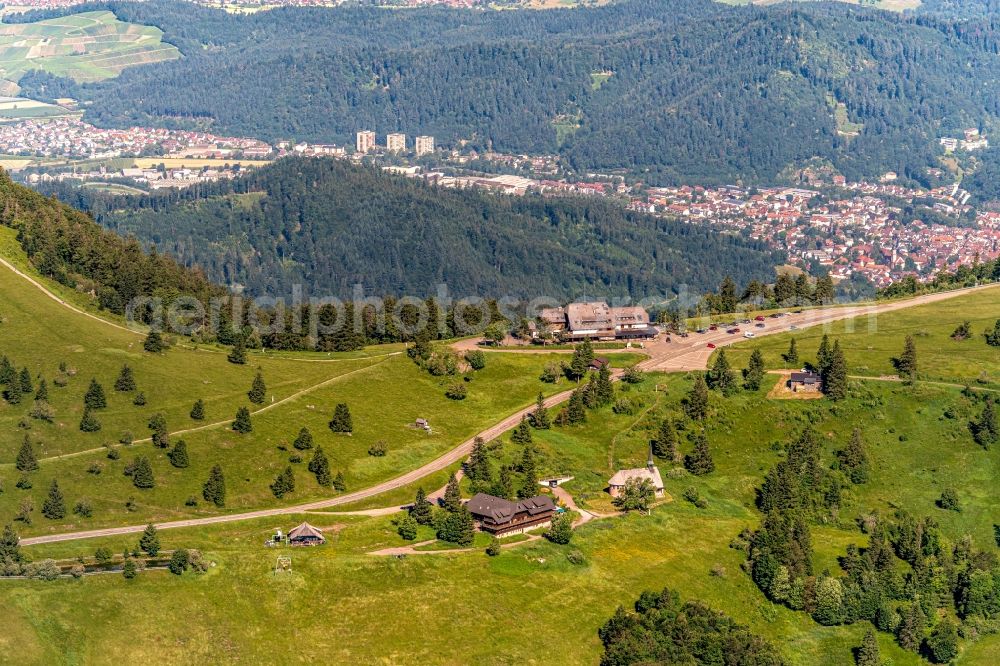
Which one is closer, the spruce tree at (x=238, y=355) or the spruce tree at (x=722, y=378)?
the spruce tree at (x=722, y=378)

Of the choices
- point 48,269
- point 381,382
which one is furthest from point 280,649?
point 48,269

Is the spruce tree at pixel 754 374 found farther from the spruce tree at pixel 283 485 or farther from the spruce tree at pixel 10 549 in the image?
the spruce tree at pixel 10 549

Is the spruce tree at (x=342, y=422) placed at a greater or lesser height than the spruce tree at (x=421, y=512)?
greater

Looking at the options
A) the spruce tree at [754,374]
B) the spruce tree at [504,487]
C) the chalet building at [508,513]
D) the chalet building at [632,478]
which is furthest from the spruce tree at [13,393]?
the spruce tree at [754,374]

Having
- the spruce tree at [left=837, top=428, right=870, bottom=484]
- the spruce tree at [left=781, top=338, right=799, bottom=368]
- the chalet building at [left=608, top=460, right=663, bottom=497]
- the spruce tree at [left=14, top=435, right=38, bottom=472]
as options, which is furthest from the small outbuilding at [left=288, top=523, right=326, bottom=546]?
the spruce tree at [left=781, top=338, right=799, bottom=368]

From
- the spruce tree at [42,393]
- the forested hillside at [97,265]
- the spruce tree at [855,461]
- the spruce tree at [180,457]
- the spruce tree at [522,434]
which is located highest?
the forested hillside at [97,265]

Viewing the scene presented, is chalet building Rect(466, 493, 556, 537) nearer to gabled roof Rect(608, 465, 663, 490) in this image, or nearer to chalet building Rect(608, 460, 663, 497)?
chalet building Rect(608, 460, 663, 497)

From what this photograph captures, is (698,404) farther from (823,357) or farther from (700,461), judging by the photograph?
→ (823,357)
